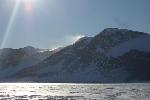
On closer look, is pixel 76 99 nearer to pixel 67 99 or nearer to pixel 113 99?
pixel 67 99

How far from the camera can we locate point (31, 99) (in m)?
90.1

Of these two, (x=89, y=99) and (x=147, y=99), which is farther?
(x=89, y=99)

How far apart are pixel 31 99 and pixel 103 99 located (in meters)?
17.1

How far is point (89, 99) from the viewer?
8631cm

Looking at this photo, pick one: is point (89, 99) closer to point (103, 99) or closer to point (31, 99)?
point (103, 99)

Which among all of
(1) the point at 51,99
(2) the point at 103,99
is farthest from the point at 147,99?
(1) the point at 51,99

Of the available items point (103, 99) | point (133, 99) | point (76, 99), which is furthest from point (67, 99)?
point (133, 99)

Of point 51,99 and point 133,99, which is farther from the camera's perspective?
point 51,99

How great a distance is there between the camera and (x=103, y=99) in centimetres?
8488

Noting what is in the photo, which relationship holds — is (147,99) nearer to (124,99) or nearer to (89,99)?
(124,99)

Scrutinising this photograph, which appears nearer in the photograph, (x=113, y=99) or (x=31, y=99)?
(x=113, y=99)

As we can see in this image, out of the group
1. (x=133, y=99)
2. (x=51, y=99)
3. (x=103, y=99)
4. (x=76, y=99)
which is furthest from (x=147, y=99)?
(x=51, y=99)

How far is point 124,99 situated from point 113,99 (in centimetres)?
234

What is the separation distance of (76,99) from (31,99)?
11121 millimetres
